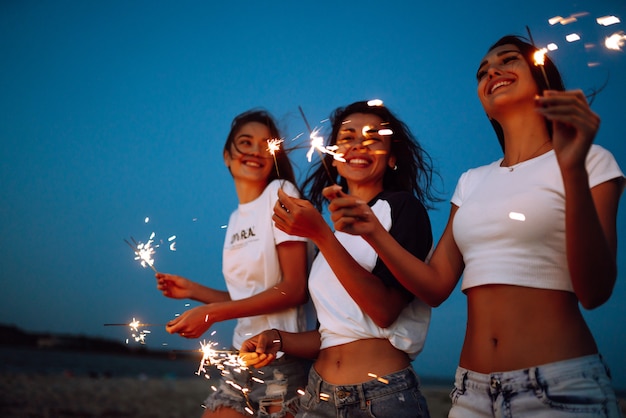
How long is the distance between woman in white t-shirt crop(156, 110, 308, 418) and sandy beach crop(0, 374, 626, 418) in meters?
9.40

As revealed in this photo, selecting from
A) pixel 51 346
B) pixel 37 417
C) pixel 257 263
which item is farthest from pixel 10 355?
pixel 257 263

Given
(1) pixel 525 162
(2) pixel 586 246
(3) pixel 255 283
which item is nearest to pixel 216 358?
(3) pixel 255 283

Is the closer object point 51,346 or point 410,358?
point 410,358

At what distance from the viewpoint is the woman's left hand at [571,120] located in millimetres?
1604

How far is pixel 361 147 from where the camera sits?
9.98ft

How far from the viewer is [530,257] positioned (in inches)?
78.8

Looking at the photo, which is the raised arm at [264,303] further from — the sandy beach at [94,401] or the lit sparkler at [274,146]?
the sandy beach at [94,401]

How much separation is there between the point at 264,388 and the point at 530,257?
5.35 ft

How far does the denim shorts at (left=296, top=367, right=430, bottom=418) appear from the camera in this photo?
234 centimetres

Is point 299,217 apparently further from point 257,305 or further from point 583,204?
point 583,204

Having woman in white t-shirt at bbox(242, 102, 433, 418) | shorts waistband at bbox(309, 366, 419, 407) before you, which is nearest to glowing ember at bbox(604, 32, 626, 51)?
woman in white t-shirt at bbox(242, 102, 433, 418)

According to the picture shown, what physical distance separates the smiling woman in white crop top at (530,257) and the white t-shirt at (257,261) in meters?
1.02

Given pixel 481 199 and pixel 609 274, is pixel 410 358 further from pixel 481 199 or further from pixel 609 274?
pixel 609 274

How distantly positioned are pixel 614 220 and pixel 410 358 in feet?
3.46
